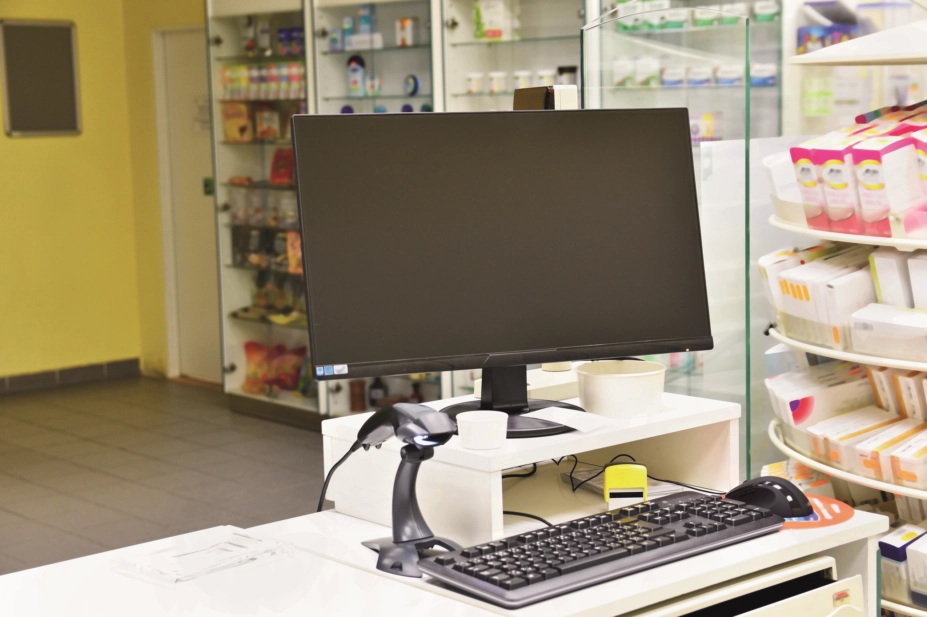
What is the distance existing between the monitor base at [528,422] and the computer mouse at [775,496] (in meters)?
0.30

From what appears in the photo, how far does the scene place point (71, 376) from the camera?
23.6 feet

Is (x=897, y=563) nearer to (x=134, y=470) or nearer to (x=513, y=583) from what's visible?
(x=513, y=583)

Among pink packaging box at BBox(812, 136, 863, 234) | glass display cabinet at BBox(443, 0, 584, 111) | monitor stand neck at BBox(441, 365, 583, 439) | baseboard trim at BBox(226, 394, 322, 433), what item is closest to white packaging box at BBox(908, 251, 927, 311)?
pink packaging box at BBox(812, 136, 863, 234)

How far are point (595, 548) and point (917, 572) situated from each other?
49.8 inches

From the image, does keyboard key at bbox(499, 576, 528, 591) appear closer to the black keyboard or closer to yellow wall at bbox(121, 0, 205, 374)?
the black keyboard

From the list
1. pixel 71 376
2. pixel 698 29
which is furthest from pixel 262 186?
pixel 698 29

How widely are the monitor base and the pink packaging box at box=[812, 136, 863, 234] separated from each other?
38.0 inches

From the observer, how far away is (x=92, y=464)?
516 cm

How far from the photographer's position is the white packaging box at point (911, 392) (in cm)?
251

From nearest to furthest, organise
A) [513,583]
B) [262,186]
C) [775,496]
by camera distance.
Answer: [513,583], [775,496], [262,186]

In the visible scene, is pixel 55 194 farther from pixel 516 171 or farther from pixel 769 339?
pixel 516 171

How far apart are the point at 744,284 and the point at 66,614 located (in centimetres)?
189

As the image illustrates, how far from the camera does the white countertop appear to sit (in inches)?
63.6

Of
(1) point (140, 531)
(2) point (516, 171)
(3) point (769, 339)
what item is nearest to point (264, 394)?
(1) point (140, 531)
